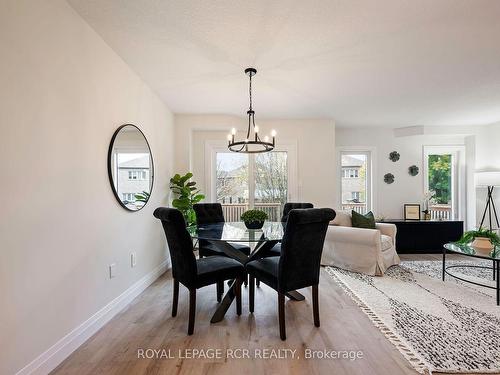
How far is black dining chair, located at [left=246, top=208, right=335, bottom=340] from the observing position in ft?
6.15

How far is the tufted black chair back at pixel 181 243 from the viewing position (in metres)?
1.97

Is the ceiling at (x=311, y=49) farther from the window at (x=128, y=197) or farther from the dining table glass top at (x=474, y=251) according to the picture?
the dining table glass top at (x=474, y=251)

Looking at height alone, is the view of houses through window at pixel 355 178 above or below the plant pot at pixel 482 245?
above

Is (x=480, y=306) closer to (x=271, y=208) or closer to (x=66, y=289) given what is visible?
(x=271, y=208)

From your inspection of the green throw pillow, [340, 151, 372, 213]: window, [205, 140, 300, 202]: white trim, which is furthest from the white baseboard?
[340, 151, 372, 213]: window

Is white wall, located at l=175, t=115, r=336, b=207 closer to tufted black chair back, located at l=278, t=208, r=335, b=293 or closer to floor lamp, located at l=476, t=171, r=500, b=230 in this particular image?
tufted black chair back, located at l=278, t=208, r=335, b=293

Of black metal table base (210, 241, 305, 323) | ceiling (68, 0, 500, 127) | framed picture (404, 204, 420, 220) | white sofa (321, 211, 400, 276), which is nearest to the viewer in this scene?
ceiling (68, 0, 500, 127)

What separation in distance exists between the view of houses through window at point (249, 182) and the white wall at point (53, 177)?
2.33 meters

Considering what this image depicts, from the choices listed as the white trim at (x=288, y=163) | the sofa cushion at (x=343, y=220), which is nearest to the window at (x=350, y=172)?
the white trim at (x=288, y=163)

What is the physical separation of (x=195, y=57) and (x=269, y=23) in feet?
2.74

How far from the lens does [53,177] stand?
5.41 ft

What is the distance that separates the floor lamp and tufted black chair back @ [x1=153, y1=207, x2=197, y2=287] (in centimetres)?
532

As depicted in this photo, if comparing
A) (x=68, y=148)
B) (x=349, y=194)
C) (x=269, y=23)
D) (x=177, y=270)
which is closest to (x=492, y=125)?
(x=349, y=194)

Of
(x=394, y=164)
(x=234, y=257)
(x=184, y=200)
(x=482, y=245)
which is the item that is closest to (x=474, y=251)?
(x=482, y=245)
